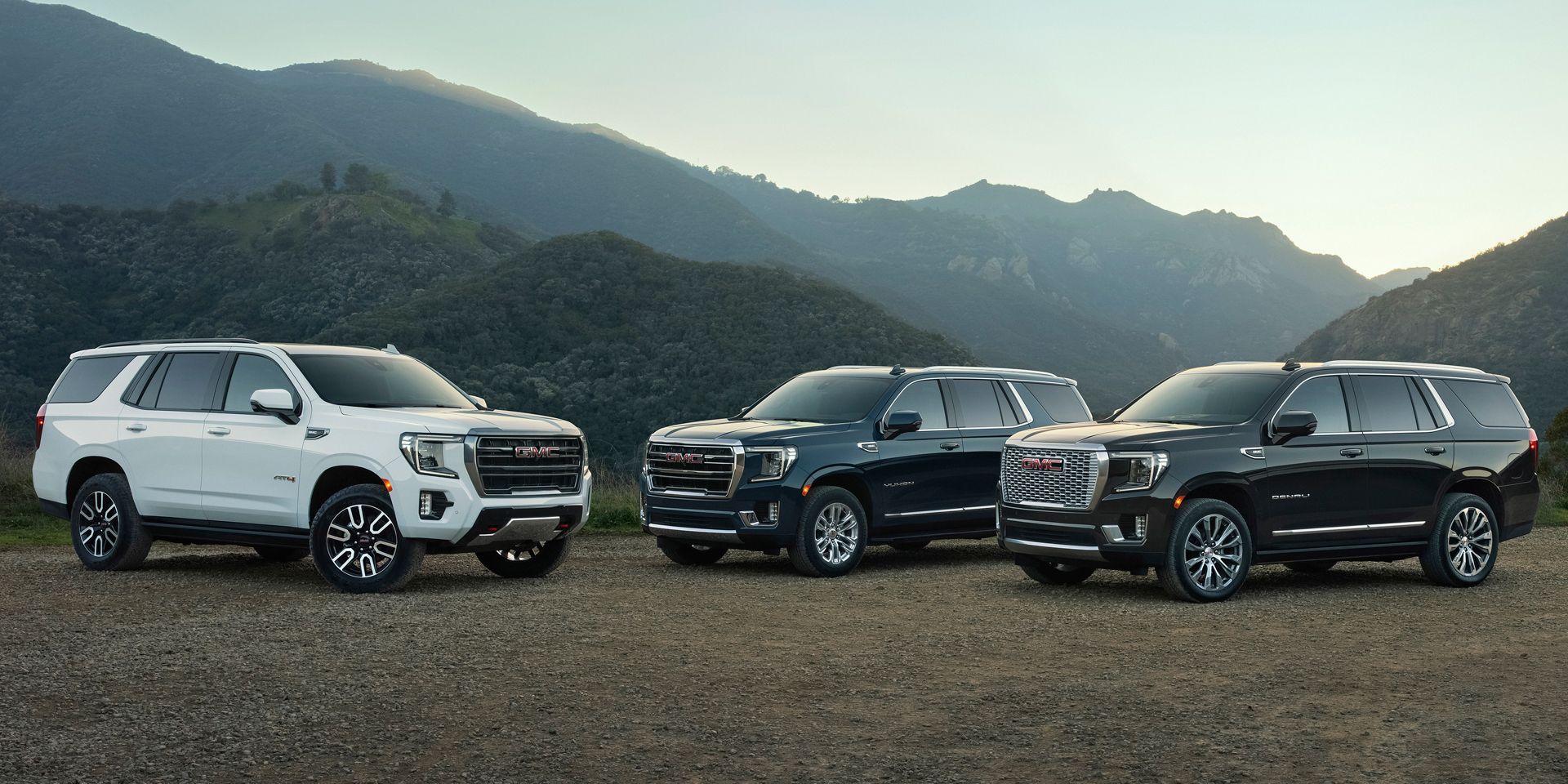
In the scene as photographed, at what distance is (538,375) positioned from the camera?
2911 inches

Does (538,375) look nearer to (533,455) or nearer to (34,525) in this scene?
(34,525)

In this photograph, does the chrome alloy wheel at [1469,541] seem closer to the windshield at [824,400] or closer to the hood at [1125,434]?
the hood at [1125,434]

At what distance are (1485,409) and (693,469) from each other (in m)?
7.55

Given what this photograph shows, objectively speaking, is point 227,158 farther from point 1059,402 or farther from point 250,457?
point 250,457

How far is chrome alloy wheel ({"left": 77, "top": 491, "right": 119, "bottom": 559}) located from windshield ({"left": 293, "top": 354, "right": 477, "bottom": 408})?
8.04 feet

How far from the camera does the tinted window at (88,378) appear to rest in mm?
11820

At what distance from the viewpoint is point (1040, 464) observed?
1059cm

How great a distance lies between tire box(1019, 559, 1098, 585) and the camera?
1149cm

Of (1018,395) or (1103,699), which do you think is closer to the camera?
(1103,699)

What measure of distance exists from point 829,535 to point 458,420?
3788 mm

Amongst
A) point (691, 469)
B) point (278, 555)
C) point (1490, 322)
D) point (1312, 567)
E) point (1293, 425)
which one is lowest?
point (278, 555)

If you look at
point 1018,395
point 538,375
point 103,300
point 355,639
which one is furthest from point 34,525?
point 103,300

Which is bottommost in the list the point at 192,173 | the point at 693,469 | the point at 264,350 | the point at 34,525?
the point at 34,525

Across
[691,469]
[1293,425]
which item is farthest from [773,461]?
[1293,425]
